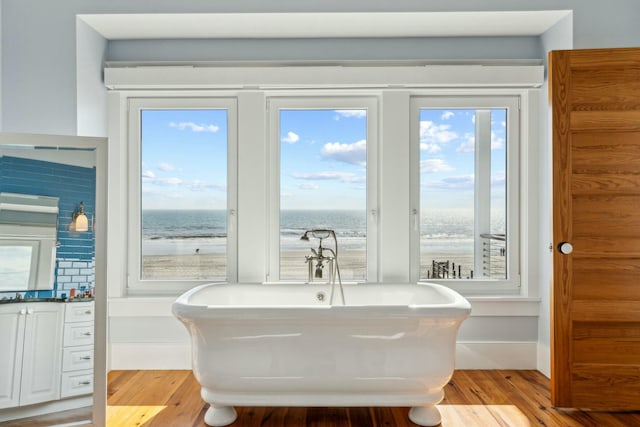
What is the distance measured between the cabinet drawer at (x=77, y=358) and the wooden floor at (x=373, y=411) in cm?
41

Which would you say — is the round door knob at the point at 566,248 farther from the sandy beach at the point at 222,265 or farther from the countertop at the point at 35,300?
the countertop at the point at 35,300

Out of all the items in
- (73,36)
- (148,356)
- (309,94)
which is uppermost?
(73,36)

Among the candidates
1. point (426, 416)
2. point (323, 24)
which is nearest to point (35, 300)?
point (426, 416)

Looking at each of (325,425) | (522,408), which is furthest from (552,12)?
(325,425)

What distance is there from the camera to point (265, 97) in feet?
9.80

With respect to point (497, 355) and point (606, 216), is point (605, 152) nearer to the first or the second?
point (606, 216)

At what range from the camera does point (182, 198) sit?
Answer: 3064mm

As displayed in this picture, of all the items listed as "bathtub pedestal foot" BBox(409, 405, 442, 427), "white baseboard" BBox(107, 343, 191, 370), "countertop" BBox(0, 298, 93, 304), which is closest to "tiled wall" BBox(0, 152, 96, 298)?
"countertop" BBox(0, 298, 93, 304)

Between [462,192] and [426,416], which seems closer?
[426,416]

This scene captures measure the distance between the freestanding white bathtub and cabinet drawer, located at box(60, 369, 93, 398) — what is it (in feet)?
1.56

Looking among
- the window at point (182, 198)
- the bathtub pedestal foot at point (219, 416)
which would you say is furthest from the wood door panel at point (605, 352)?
the window at point (182, 198)

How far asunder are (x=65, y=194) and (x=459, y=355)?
8.23 feet

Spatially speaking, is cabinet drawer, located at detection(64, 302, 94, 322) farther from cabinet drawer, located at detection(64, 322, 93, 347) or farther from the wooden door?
the wooden door

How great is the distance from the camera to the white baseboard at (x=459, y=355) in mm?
2951
